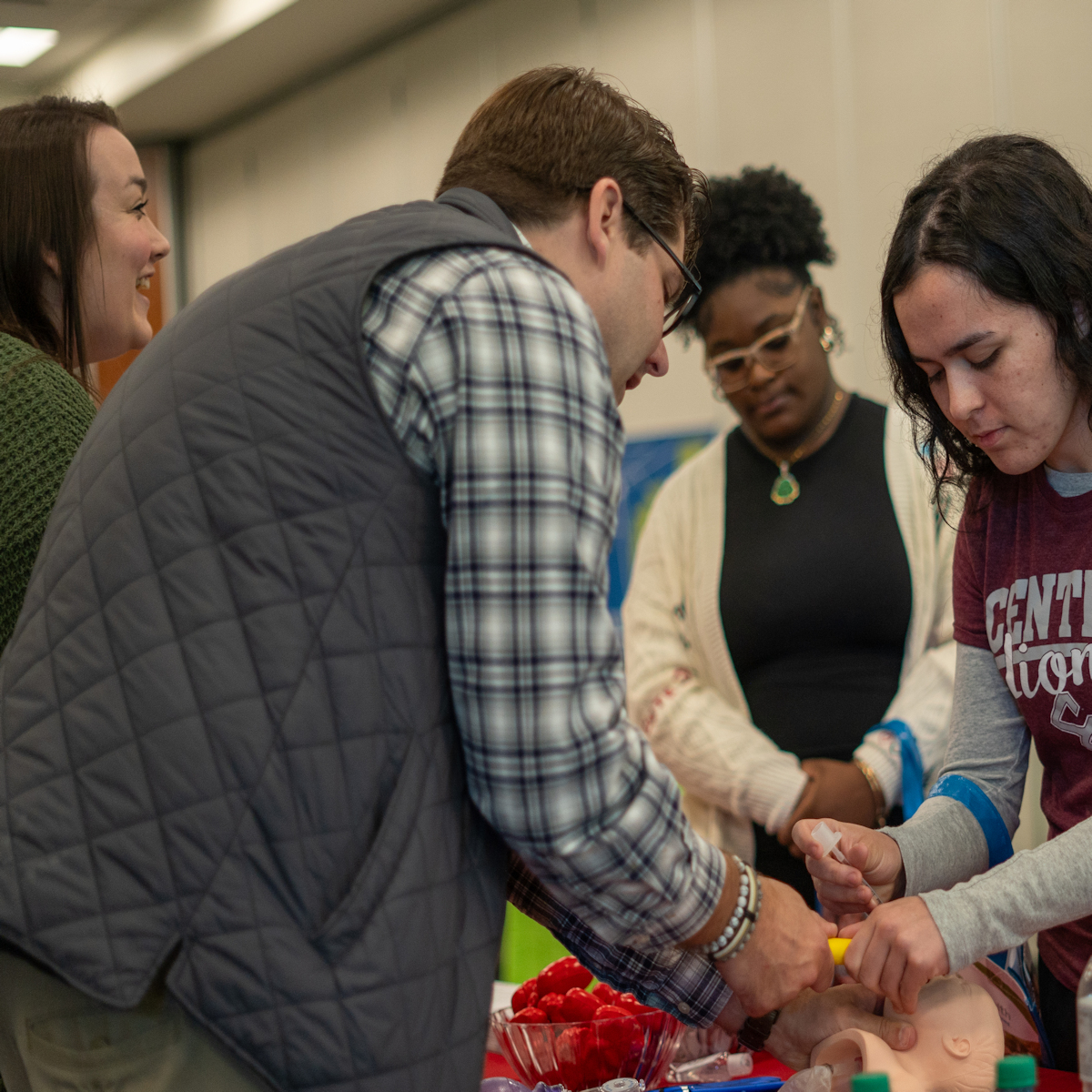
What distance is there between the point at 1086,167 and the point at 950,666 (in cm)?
118

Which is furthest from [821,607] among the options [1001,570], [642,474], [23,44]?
[23,44]

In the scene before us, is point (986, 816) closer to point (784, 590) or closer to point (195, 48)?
point (784, 590)

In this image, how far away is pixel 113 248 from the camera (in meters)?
1.47

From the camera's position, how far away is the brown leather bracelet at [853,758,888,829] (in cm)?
195

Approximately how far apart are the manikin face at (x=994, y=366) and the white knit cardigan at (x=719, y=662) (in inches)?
29.4

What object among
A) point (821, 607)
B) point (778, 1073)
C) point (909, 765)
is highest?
point (821, 607)

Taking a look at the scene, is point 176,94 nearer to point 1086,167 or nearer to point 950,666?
point 1086,167

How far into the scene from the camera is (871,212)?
3.04 meters

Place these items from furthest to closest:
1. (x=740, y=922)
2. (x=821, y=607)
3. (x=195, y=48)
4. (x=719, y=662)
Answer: (x=195, y=48)
(x=719, y=662)
(x=821, y=607)
(x=740, y=922)

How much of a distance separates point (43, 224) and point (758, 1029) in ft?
3.84

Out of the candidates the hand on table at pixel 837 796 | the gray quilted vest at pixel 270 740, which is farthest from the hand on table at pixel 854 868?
the hand on table at pixel 837 796

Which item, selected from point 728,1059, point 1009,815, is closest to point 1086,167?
point 1009,815

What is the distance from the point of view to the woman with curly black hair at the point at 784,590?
1990 mm

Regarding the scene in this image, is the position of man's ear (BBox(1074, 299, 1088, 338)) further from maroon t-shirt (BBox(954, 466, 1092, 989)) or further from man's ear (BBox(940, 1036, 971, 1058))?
man's ear (BBox(940, 1036, 971, 1058))
